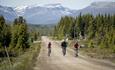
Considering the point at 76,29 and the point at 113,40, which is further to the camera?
the point at 76,29

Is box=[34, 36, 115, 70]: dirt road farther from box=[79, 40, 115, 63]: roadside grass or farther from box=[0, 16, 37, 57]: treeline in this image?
box=[0, 16, 37, 57]: treeline

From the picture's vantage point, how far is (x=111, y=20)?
562ft

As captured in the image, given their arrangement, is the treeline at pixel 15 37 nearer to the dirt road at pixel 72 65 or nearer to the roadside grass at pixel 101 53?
the roadside grass at pixel 101 53

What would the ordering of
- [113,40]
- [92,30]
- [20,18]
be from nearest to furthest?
[113,40] < [20,18] < [92,30]

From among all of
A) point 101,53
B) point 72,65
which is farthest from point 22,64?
point 101,53

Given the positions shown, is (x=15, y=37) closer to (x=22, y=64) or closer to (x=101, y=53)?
(x=101, y=53)

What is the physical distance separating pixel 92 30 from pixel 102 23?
286 inches

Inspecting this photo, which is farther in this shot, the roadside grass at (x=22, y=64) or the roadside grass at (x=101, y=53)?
the roadside grass at (x=101, y=53)

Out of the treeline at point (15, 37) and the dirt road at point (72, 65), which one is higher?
the dirt road at point (72, 65)

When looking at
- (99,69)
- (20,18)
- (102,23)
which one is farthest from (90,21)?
(99,69)

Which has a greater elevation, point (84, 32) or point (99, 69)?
point (99, 69)

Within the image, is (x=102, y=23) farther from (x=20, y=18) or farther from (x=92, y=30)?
(x=20, y=18)

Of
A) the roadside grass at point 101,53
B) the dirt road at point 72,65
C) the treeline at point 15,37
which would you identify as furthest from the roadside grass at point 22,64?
the treeline at point 15,37

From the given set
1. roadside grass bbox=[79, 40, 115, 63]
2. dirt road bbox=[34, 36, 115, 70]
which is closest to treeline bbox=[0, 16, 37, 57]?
roadside grass bbox=[79, 40, 115, 63]
